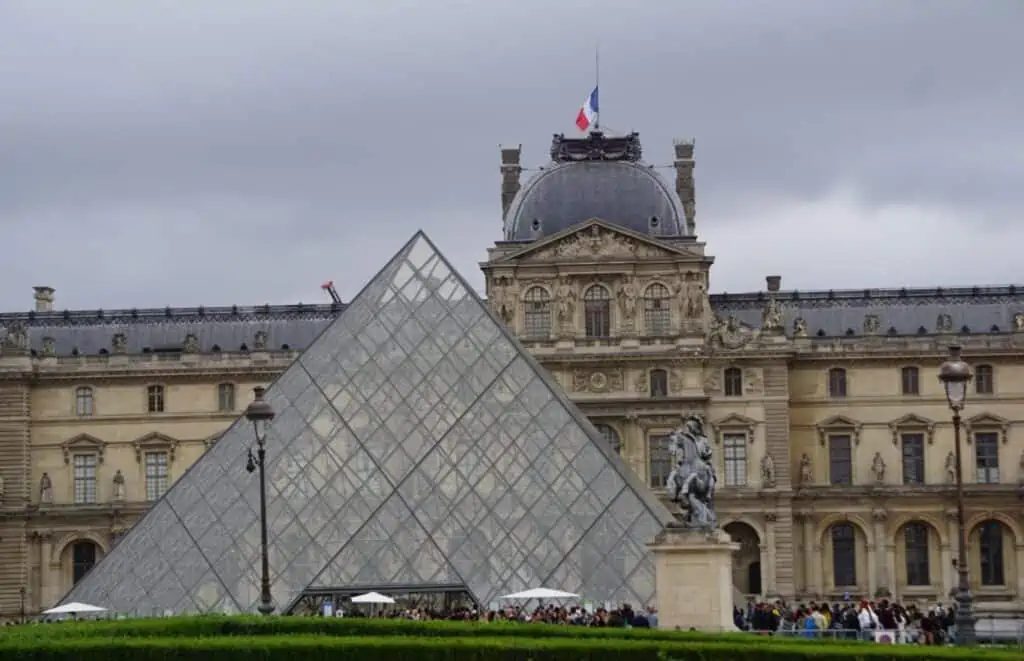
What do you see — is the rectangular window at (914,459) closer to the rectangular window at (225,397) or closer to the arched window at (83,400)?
the rectangular window at (225,397)

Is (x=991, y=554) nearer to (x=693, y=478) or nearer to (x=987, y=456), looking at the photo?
(x=987, y=456)

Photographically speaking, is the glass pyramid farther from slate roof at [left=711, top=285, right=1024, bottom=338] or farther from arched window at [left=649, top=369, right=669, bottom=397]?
slate roof at [left=711, top=285, right=1024, bottom=338]

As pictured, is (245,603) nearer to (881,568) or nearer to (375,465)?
(375,465)

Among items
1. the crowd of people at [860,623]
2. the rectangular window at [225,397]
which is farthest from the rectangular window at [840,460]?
the crowd of people at [860,623]

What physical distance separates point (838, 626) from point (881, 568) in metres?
28.0

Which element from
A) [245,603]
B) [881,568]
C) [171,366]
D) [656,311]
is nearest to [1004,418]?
[881,568]

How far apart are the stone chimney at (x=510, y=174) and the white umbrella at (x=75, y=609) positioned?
1217 inches

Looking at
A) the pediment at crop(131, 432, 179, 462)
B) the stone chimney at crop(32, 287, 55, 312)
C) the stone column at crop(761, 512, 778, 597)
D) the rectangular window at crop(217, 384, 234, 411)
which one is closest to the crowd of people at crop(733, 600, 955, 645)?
→ the stone column at crop(761, 512, 778, 597)

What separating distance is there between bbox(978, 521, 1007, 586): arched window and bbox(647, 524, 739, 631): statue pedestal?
3369cm

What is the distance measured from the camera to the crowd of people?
102 feet

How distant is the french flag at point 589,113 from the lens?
207ft

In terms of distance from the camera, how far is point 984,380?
65.1m

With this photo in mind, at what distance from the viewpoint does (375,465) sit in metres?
40.1

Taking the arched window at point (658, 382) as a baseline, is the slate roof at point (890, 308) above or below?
above
